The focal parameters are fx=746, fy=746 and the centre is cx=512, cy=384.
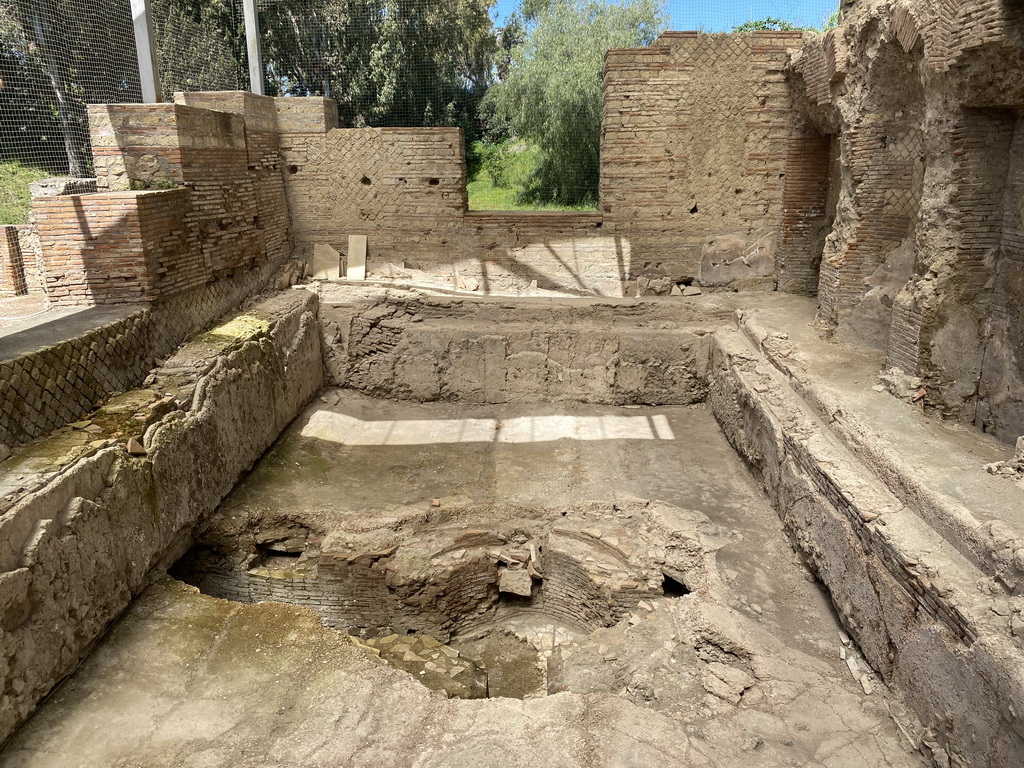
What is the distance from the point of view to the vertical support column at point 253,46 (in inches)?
344

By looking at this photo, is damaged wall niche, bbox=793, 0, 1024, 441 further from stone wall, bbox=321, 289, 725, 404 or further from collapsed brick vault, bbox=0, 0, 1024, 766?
stone wall, bbox=321, 289, 725, 404

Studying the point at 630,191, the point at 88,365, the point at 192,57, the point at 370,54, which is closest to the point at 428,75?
the point at 370,54

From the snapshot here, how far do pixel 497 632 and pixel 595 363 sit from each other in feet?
10.4

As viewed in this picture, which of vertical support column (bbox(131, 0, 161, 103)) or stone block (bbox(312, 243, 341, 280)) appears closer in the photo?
vertical support column (bbox(131, 0, 161, 103))

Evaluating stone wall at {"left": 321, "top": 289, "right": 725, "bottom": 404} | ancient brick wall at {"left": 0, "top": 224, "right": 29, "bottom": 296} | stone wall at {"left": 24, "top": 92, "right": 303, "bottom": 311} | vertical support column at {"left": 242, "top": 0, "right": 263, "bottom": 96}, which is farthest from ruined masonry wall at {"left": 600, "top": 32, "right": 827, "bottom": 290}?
ancient brick wall at {"left": 0, "top": 224, "right": 29, "bottom": 296}

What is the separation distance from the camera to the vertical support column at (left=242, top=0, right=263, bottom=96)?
8734 mm

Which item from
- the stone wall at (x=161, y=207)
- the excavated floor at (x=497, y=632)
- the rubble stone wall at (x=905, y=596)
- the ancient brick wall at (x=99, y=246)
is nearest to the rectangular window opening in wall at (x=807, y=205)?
the excavated floor at (x=497, y=632)

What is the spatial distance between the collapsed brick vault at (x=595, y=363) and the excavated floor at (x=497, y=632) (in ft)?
0.13

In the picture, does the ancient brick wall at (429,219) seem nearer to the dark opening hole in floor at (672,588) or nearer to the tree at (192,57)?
the tree at (192,57)

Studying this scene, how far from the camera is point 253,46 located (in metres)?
8.92

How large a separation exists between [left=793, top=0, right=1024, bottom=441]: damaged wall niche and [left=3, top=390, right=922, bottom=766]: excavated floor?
5.43 feet

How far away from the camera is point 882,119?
19.5 feet

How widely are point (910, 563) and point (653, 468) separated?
2870 mm

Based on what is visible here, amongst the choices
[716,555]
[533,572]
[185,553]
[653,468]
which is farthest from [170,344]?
[716,555]
